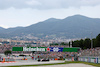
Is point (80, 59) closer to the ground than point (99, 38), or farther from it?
closer to the ground

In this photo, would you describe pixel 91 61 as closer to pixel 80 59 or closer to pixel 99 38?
pixel 80 59

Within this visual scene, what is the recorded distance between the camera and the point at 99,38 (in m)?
115

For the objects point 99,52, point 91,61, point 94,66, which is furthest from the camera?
point 99,52

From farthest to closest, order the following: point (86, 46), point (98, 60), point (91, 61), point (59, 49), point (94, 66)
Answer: point (86, 46)
point (59, 49)
point (91, 61)
point (98, 60)
point (94, 66)

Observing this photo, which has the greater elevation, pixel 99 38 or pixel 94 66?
pixel 99 38

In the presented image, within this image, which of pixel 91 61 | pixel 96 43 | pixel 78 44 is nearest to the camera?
pixel 91 61

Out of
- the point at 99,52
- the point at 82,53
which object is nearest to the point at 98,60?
the point at 99,52

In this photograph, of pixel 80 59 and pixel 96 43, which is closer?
pixel 80 59

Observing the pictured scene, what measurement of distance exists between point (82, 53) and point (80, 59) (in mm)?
15759

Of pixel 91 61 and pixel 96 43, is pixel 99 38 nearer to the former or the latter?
pixel 96 43

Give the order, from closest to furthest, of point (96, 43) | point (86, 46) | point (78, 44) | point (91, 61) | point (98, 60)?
point (98, 60) < point (91, 61) < point (96, 43) < point (86, 46) < point (78, 44)

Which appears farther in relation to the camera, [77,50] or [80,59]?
[77,50]

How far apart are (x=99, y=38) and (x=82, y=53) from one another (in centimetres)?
3703

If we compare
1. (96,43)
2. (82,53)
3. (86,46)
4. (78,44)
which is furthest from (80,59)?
(78,44)
